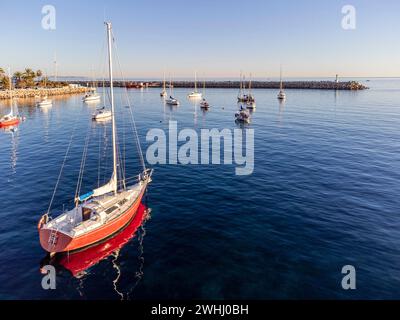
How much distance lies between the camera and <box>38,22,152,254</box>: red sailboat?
23.7 m

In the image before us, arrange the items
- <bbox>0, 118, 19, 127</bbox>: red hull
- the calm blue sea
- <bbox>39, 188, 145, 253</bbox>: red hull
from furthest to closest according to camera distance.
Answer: <bbox>0, 118, 19, 127</bbox>: red hull → <bbox>39, 188, 145, 253</bbox>: red hull → the calm blue sea

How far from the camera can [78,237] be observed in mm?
24047

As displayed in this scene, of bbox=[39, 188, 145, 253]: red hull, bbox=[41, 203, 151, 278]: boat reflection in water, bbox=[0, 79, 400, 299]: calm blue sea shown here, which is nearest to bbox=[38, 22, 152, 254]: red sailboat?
bbox=[39, 188, 145, 253]: red hull

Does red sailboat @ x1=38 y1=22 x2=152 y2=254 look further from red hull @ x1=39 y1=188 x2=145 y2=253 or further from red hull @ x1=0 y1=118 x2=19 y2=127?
red hull @ x1=0 y1=118 x2=19 y2=127

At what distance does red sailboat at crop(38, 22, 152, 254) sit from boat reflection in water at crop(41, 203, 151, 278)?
0.60 metres

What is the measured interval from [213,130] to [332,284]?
6109 centimetres

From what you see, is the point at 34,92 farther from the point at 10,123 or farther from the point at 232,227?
the point at 232,227

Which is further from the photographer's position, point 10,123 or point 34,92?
point 34,92

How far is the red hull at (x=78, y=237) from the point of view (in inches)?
931

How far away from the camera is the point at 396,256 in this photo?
2489 centimetres

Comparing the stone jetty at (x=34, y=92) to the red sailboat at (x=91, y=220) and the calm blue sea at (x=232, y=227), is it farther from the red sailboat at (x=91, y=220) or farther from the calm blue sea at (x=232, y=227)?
the red sailboat at (x=91, y=220)

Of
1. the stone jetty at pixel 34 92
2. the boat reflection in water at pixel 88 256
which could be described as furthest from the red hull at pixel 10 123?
the boat reflection in water at pixel 88 256

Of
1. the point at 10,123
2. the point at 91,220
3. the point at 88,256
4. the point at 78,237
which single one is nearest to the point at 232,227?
the point at 91,220

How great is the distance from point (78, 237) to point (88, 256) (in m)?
2.10
